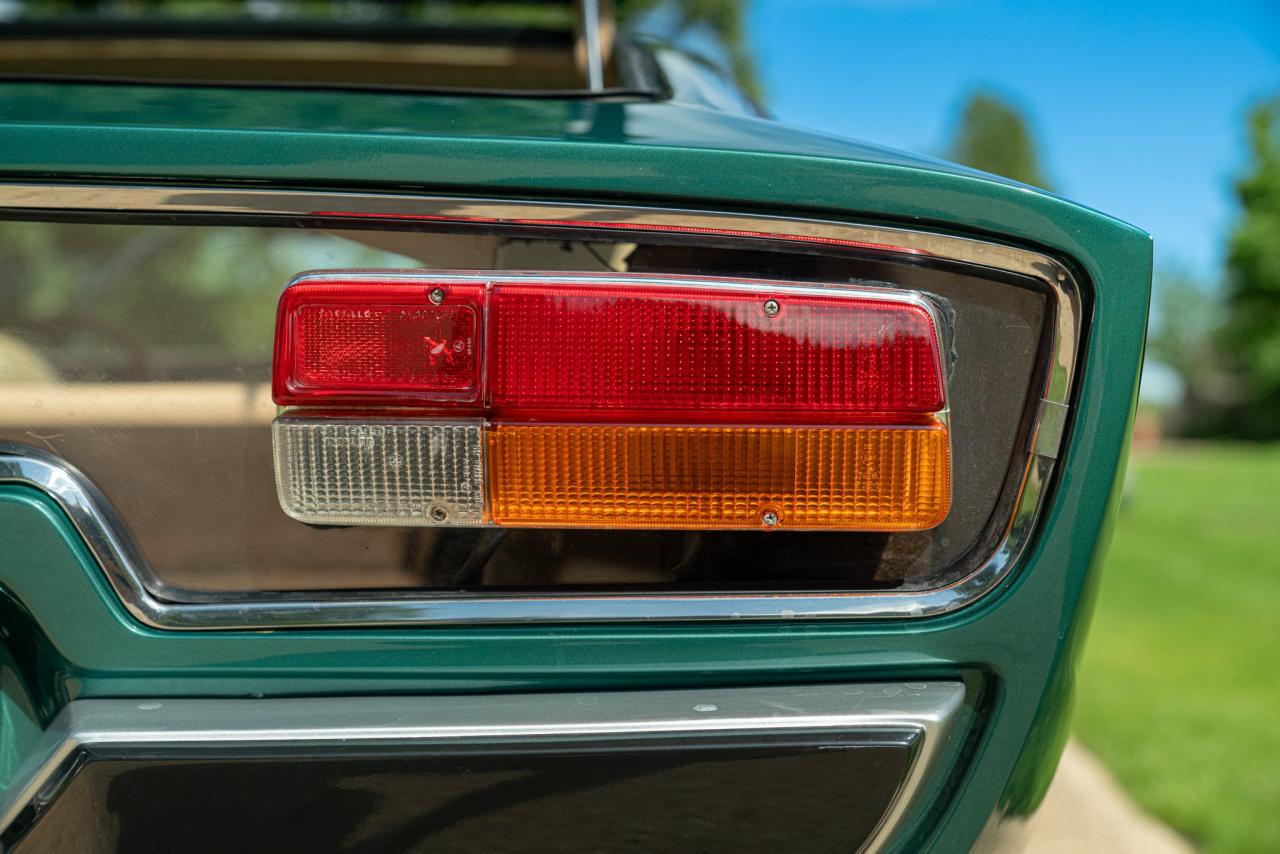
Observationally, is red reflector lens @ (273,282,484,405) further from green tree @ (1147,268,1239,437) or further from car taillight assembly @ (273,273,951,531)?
green tree @ (1147,268,1239,437)

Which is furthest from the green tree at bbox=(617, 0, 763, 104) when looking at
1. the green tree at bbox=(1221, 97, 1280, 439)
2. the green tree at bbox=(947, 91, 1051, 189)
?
the green tree at bbox=(947, 91, 1051, 189)

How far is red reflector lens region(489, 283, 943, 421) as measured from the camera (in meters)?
0.95

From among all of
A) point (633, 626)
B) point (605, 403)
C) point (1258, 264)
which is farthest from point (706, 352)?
point (1258, 264)

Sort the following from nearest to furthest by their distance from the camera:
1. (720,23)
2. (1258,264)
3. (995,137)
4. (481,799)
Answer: (481,799), (720,23), (1258,264), (995,137)

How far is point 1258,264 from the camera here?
31.7 meters

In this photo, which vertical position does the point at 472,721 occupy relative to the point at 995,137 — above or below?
below

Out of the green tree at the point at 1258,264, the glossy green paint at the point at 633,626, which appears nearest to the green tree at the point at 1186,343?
the green tree at the point at 1258,264

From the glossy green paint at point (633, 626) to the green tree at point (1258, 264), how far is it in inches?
1421

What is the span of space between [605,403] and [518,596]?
217 mm

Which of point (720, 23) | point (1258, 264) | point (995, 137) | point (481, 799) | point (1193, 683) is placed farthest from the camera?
point (995, 137)

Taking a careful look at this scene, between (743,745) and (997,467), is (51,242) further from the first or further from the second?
(997,467)

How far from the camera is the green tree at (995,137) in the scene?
4528 centimetres

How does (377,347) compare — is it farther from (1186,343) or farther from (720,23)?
(1186,343)

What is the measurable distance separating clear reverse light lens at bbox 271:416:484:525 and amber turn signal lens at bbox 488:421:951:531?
0.12ft
